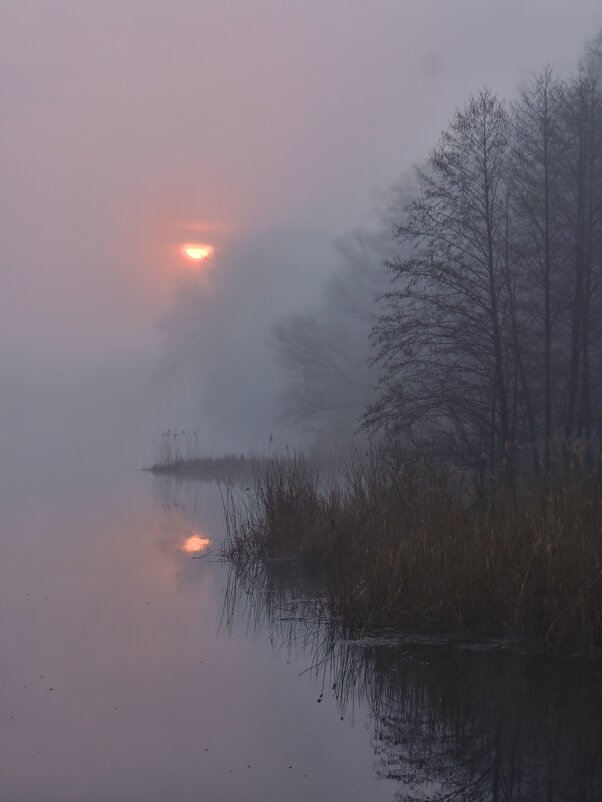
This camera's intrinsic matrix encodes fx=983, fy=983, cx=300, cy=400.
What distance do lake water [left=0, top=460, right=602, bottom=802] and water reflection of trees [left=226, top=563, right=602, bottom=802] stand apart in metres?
0.01

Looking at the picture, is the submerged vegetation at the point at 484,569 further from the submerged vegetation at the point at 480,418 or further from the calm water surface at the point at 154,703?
the calm water surface at the point at 154,703

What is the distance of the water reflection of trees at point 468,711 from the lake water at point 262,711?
12mm

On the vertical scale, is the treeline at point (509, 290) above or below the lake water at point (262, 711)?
above

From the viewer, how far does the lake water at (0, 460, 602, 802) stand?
4207 millimetres

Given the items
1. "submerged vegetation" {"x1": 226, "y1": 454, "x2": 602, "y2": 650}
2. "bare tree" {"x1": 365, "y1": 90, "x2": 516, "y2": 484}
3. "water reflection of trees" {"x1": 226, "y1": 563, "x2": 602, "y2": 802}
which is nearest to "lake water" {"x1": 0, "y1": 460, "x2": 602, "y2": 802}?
"water reflection of trees" {"x1": 226, "y1": 563, "x2": 602, "y2": 802}

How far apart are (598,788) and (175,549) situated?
8956mm

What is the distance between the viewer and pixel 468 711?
5.13 meters

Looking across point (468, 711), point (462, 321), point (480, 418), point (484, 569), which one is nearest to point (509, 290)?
point (462, 321)

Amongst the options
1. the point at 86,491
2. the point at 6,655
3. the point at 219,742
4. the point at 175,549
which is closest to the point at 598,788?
the point at 219,742

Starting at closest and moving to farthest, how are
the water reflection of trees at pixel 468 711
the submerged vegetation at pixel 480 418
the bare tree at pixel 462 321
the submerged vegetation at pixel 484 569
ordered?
the water reflection of trees at pixel 468 711 < the submerged vegetation at pixel 484 569 < the submerged vegetation at pixel 480 418 < the bare tree at pixel 462 321

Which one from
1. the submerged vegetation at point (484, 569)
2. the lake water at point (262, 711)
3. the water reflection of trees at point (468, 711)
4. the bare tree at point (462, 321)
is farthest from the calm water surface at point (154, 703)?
the bare tree at point (462, 321)

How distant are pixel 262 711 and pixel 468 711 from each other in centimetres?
111

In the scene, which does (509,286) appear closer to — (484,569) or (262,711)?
(484,569)

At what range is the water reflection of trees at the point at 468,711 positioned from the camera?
163 inches
